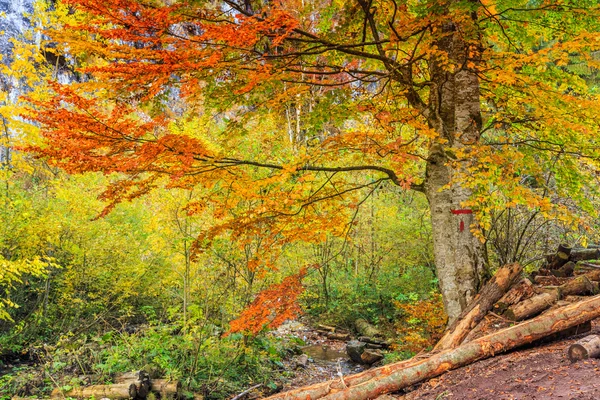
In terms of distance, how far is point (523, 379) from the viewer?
3.09m

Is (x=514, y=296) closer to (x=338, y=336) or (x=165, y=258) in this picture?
(x=165, y=258)

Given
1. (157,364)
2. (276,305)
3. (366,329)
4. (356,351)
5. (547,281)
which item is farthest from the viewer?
(366,329)

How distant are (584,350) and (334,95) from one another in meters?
3.91

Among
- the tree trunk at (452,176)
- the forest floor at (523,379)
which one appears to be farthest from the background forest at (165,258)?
the forest floor at (523,379)

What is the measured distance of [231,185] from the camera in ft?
16.3

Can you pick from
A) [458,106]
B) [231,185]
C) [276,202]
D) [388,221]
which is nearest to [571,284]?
[458,106]

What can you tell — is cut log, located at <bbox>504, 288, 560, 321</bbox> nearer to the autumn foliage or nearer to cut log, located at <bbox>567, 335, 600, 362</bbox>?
cut log, located at <bbox>567, 335, 600, 362</bbox>

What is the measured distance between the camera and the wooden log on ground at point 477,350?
371cm

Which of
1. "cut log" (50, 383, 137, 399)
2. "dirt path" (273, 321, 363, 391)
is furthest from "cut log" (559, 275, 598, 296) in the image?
"cut log" (50, 383, 137, 399)

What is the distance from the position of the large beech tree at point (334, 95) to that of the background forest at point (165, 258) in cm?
23

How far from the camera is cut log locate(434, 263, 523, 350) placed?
430 cm

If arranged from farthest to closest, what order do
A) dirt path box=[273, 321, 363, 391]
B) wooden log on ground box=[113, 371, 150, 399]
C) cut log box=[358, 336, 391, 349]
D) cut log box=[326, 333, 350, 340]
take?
cut log box=[326, 333, 350, 340], cut log box=[358, 336, 391, 349], dirt path box=[273, 321, 363, 391], wooden log on ground box=[113, 371, 150, 399]

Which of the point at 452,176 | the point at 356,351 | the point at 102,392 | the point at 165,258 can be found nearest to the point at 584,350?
the point at 452,176

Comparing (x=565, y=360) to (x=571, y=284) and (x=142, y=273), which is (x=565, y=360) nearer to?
(x=571, y=284)
